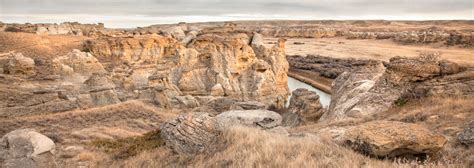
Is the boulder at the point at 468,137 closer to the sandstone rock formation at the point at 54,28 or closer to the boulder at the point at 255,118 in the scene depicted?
the boulder at the point at 255,118

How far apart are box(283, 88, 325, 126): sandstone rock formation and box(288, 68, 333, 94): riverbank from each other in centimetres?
2147

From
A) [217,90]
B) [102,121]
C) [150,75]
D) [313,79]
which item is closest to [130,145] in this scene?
[102,121]

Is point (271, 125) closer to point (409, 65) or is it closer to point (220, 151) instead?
point (409, 65)

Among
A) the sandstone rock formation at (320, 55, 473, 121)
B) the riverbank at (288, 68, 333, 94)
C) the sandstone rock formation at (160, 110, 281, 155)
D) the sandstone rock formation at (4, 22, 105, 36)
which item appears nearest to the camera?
the sandstone rock formation at (160, 110, 281, 155)

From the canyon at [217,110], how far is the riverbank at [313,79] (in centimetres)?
52

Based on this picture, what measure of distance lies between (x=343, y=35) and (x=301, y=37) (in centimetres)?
1216

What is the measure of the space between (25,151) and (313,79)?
43549mm

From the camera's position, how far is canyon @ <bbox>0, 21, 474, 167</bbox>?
7.40 meters

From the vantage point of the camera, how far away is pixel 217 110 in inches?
998

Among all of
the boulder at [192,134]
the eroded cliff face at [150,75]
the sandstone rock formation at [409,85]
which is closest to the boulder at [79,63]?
the eroded cliff face at [150,75]

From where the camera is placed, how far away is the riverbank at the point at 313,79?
44.9 metres

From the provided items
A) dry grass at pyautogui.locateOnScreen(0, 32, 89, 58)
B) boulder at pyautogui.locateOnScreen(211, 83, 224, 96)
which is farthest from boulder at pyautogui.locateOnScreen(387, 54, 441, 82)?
dry grass at pyautogui.locateOnScreen(0, 32, 89, 58)

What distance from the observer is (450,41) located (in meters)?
69.2

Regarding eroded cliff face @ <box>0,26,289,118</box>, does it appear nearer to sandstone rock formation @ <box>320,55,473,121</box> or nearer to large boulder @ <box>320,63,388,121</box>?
large boulder @ <box>320,63,388,121</box>
